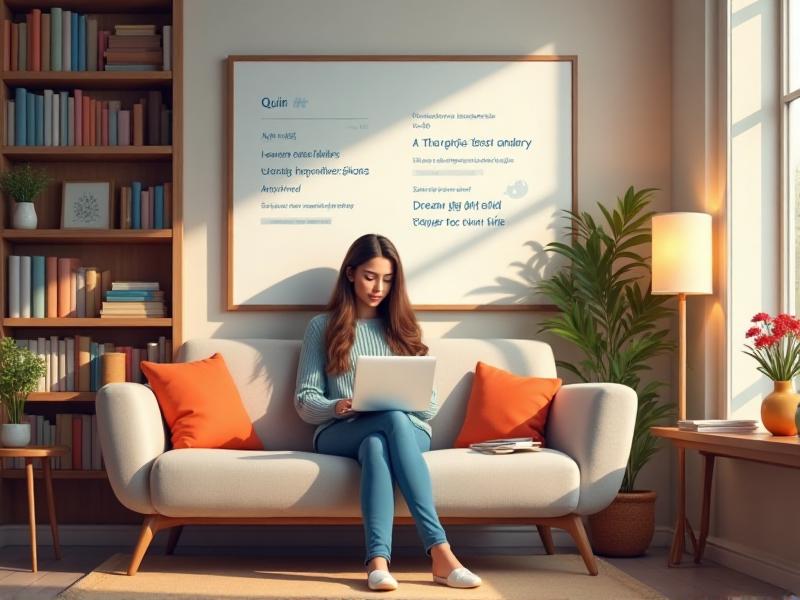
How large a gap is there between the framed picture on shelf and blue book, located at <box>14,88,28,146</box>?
0.26 metres

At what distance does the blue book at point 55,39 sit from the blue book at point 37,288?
33.5 inches

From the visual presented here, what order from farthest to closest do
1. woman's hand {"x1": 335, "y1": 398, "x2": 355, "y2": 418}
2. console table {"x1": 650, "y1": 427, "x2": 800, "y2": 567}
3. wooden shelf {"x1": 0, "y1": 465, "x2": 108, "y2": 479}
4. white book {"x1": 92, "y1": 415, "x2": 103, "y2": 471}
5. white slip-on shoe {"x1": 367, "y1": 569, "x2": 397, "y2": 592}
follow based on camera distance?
white book {"x1": 92, "y1": 415, "x2": 103, "y2": 471}
wooden shelf {"x1": 0, "y1": 465, "x2": 108, "y2": 479}
woman's hand {"x1": 335, "y1": 398, "x2": 355, "y2": 418}
white slip-on shoe {"x1": 367, "y1": 569, "x2": 397, "y2": 592}
console table {"x1": 650, "y1": 427, "x2": 800, "y2": 567}

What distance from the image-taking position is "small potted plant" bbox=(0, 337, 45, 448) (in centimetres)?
408

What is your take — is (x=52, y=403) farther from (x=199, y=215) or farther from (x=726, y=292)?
(x=726, y=292)

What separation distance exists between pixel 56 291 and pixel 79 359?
31cm

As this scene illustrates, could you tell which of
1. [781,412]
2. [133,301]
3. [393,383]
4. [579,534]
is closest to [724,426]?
[781,412]

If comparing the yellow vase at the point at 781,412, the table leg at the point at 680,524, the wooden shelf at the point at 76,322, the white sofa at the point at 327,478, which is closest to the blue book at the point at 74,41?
the wooden shelf at the point at 76,322

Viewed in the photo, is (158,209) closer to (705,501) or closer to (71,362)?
(71,362)

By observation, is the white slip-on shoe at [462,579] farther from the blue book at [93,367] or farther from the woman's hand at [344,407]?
the blue book at [93,367]

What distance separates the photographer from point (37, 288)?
4480 millimetres

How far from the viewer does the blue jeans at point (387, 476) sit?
3432 mm

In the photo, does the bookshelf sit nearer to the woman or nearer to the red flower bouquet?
the woman

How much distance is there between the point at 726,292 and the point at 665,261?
0.86 ft

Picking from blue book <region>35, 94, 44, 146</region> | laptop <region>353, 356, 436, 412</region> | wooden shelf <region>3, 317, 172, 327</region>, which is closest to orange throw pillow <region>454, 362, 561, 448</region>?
laptop <region>353, 356, 436, 412</region>
